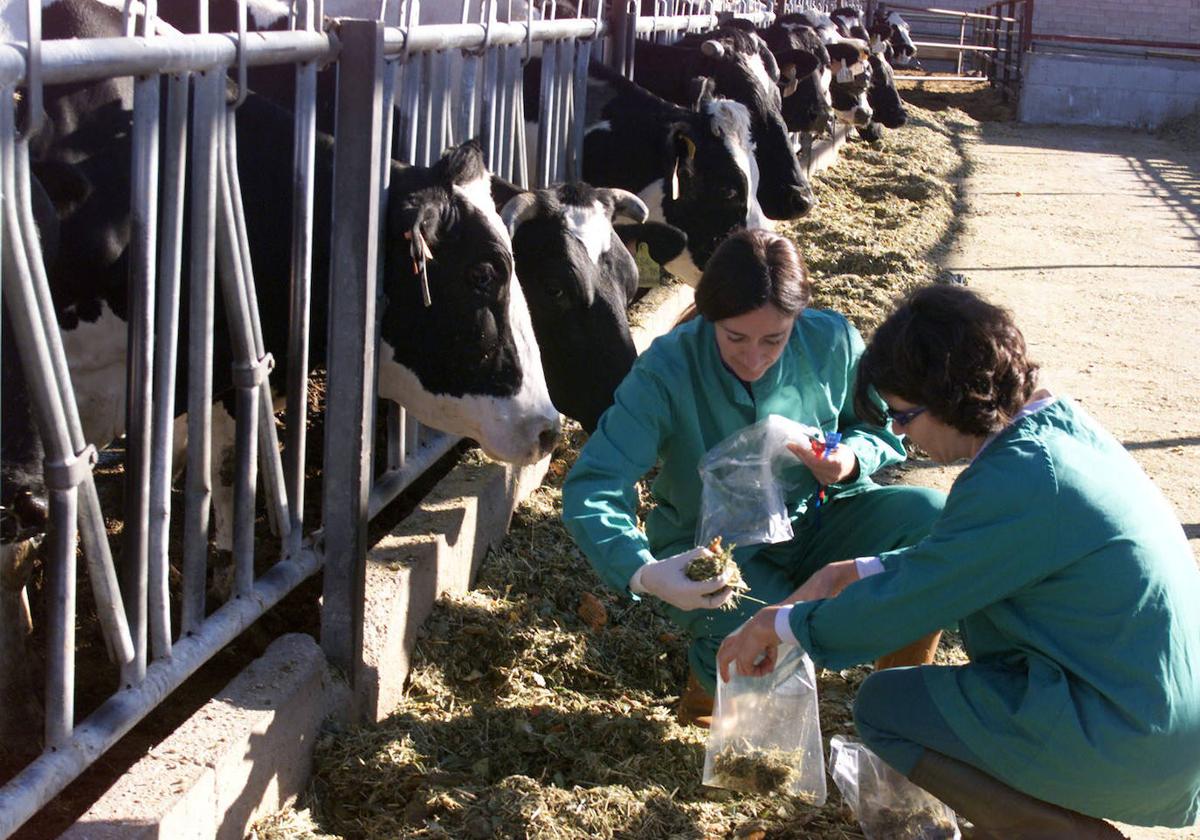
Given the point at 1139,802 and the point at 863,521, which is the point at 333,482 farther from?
the point at 1139,802

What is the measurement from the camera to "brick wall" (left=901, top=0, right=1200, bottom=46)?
3166 centimetres

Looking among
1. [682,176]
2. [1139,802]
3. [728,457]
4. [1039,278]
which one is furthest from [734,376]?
[1039,278]

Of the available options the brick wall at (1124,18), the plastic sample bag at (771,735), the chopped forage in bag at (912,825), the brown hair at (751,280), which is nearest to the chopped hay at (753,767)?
the plastic sample bag at (771,735)

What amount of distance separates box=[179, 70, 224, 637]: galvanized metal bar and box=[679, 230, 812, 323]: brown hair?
103 cm

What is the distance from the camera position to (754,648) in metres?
2.69

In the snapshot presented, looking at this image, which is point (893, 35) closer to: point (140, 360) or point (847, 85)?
point (847, 85)

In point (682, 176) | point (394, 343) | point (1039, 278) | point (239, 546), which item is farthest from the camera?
point (1039, 278)

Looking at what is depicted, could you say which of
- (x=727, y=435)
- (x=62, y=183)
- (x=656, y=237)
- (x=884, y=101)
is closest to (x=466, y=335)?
(x=727, y=435)

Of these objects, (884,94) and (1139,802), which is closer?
(1139,802)

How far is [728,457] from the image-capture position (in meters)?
3.22

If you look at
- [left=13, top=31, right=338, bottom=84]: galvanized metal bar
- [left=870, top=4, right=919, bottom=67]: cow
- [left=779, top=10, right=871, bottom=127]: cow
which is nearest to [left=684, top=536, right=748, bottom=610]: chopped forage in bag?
[left=13, top=31, right=338, bottom=84]: galvanized metal bar

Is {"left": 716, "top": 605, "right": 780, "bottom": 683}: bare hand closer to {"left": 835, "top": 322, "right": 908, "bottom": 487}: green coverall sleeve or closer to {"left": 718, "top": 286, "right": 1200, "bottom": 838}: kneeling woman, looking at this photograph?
{"left": 718, "top": 286, "right": 1200, "bottom": 838}: kneeling woman

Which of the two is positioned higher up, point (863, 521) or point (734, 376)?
point (734, 376)

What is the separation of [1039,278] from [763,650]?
761cm
